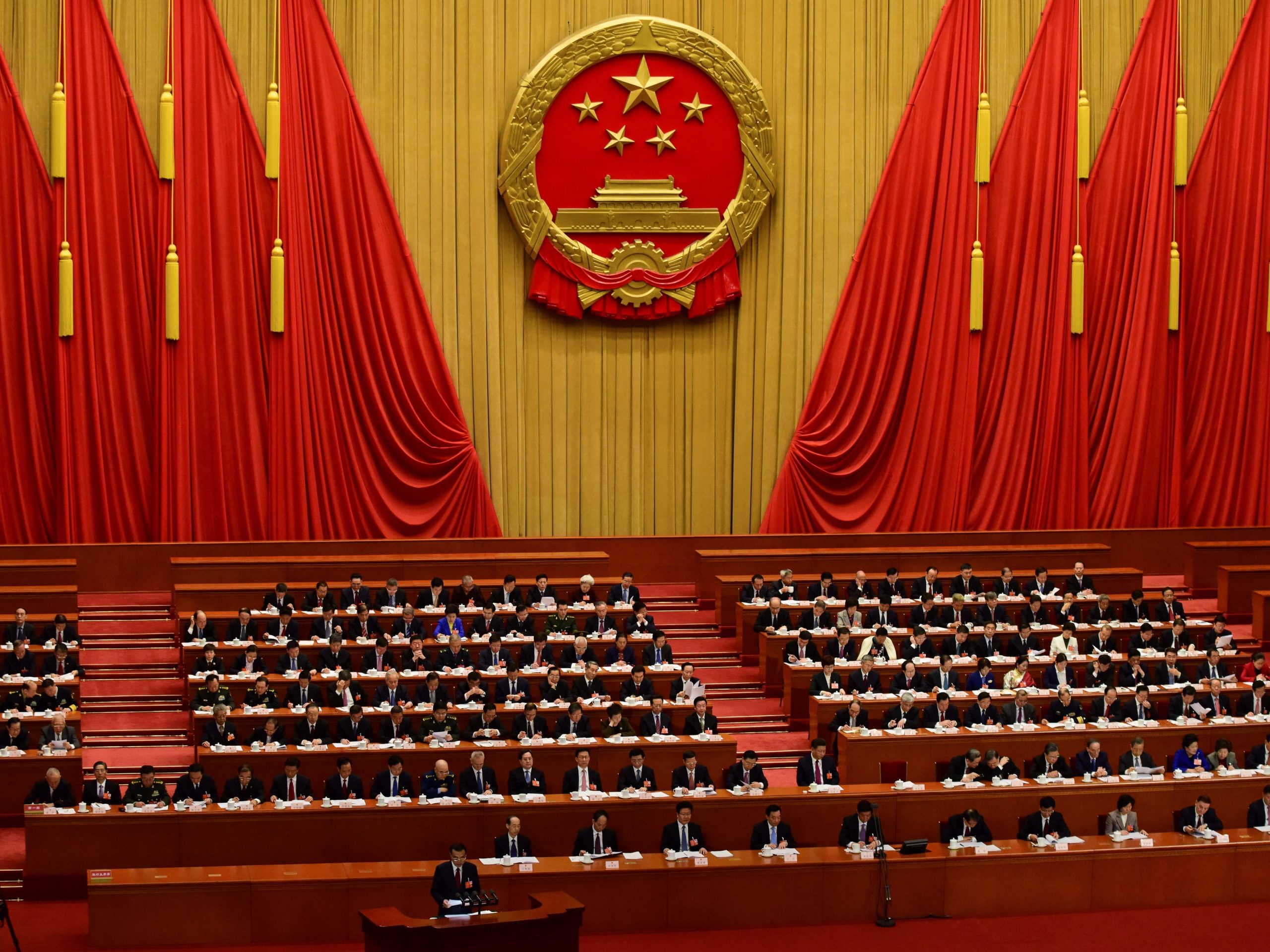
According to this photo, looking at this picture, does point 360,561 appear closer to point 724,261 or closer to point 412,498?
point 412,498

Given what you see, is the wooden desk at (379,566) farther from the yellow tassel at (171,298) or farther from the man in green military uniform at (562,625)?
the yellow tassel at (171,298)

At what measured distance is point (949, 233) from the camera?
489 inches

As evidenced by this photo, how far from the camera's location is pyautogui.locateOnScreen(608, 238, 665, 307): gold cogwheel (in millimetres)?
12188

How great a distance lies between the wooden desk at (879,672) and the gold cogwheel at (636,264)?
327cm

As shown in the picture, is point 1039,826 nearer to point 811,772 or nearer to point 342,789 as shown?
point 811,772

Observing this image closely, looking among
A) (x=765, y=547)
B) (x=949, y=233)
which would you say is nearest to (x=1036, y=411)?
(x=949, y=233)

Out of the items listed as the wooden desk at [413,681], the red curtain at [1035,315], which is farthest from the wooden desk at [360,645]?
the red curtain at [1035,315]

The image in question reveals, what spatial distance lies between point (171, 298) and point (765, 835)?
19.0 feet

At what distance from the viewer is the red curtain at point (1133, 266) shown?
1262cm

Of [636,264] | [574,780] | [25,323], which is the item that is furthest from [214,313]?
[574,780]

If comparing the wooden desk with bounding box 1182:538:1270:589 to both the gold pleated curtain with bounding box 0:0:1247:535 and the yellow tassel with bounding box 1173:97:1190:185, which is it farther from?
the gold pleated curtain with bounding box 0:0:1247:535

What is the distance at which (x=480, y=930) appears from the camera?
6.68m

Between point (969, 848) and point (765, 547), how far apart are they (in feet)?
13.9

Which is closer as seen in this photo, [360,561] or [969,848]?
[969,848]
